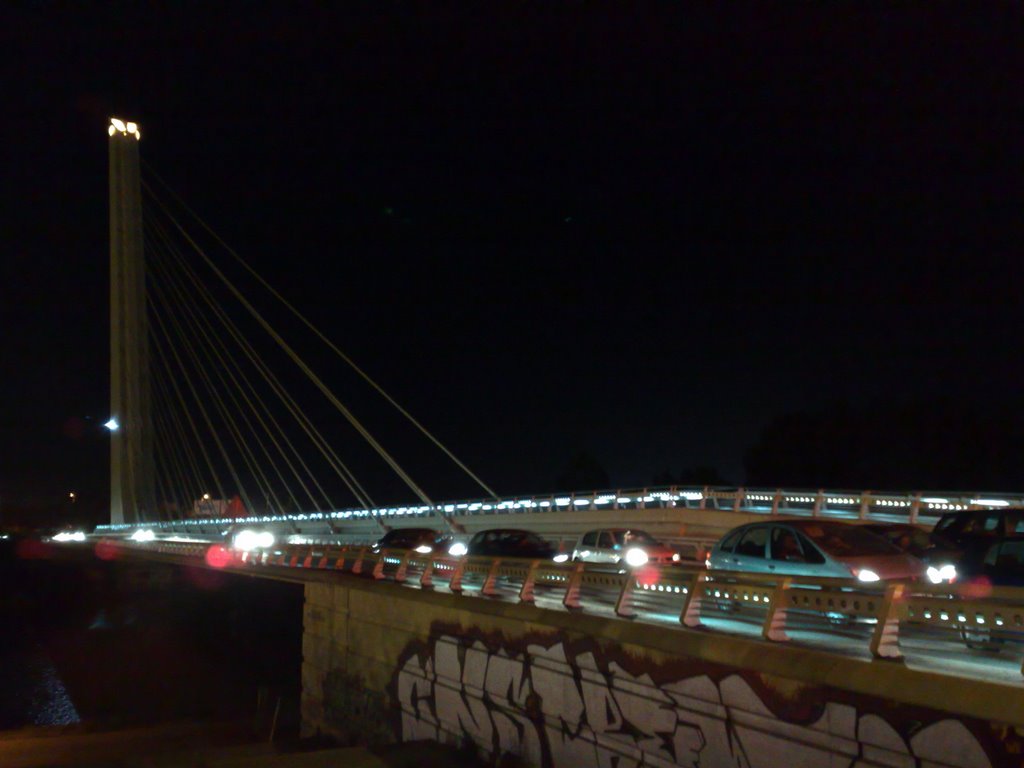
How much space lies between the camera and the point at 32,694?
95.1ft

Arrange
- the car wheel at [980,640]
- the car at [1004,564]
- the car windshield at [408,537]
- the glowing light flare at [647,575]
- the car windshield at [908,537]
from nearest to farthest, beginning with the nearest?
the car wheel at [980,640] → the glowing light flare at [647,575] → the car at [1004,564] → the car windshield at [908,537] → the car windshield at [408,537]

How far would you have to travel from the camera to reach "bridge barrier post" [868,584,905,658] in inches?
303

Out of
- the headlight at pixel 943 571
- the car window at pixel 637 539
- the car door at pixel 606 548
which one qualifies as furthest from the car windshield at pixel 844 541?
the car window at pixel 637 539

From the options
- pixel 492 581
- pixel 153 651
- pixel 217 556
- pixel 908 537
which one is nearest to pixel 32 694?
pixel 153 651

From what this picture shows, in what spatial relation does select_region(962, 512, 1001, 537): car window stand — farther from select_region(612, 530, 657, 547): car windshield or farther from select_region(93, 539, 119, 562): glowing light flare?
select_region(93, 539, 119, 562): glowing light flare

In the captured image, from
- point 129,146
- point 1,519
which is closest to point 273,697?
point 129,146

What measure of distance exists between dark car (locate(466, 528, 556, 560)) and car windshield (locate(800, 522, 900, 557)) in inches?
372

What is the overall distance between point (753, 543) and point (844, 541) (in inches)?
47.1

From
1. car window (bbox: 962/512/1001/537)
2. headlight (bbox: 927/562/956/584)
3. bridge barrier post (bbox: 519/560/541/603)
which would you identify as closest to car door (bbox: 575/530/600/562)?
car window (bbox: 962/512/1001/537)

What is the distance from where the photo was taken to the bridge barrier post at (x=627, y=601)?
11.2m

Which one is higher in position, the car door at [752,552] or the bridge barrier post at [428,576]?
the car door at [752,552]

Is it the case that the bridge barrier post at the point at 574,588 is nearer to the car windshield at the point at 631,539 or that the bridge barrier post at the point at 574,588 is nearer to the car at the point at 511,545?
the car at the point at 511,545

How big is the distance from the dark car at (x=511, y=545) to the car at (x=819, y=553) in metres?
8.46

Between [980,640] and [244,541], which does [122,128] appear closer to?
[244,541]
